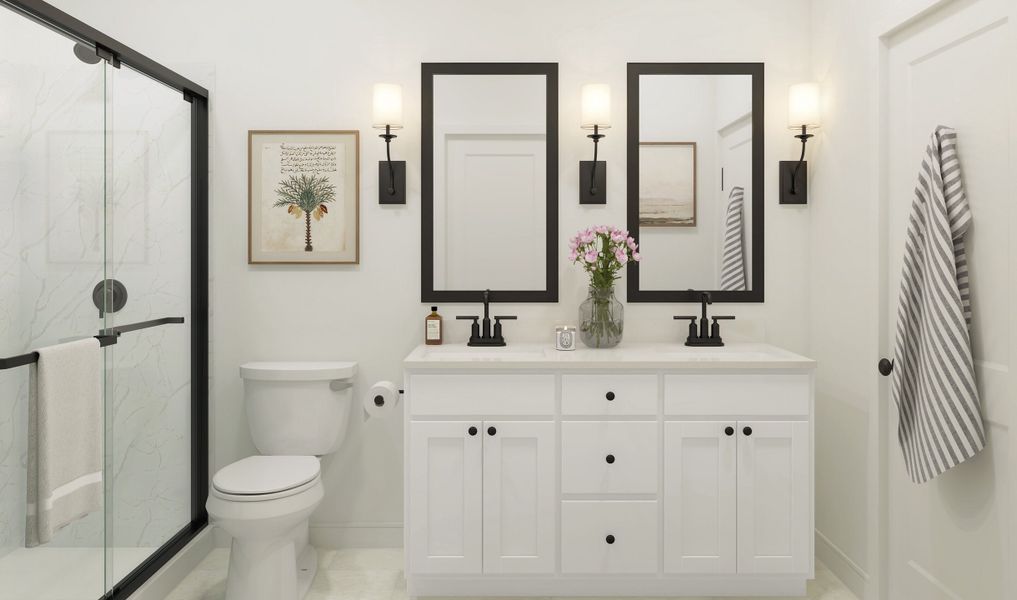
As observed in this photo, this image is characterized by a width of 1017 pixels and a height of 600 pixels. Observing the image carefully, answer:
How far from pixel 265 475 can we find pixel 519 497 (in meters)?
0.84

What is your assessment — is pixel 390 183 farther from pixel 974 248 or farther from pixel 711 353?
pixel 974 248

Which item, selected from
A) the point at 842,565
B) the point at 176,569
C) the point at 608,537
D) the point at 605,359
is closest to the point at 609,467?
the point at 608,537

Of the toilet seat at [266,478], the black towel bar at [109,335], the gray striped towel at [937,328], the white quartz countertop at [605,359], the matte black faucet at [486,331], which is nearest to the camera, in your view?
the black towel bar at [109,335]

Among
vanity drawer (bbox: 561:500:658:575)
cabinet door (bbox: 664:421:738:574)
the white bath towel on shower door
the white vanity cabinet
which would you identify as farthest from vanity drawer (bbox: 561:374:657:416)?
the white bath towel on shower door

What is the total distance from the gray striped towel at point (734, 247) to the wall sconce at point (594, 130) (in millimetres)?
521

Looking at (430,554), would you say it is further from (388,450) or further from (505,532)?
(388,450)

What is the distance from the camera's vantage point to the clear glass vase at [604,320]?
7.92 ft

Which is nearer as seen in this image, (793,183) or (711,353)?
(711,353)

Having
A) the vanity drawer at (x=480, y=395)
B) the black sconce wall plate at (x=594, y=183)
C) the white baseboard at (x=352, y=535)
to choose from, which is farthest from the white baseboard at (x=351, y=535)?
the black sconce wall plate at (x=594, y=183)

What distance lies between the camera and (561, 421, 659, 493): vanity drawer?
2.11 m

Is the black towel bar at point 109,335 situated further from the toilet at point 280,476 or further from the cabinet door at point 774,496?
the cabinet door at point 774,496

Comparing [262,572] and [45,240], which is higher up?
[45,240]

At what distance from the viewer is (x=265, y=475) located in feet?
6.75

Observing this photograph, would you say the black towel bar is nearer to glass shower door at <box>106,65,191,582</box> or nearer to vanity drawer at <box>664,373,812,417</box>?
glass shower door at <box>106,65,191,582</box>
